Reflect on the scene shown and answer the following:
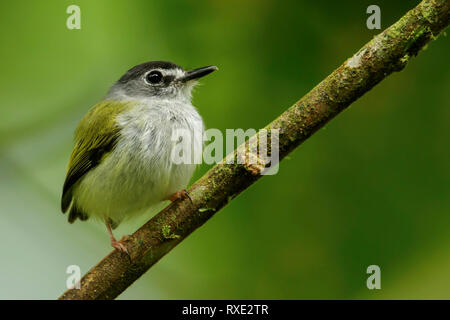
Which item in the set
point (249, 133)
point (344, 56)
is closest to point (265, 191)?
point (249, 133)

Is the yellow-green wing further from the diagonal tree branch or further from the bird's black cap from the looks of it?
the diagonal tree branch

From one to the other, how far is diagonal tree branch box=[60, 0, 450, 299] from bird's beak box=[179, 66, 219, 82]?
0.98m

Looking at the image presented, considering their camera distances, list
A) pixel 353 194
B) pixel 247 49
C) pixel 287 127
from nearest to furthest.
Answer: pixel 287 127 → pixel 353 194 → pixel 247 49

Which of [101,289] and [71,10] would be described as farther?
[71,10]

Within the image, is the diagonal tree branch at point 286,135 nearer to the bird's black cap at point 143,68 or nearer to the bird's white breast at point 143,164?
the bird's white breast at point 143,164

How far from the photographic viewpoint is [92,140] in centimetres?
387

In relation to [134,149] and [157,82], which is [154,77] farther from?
[134,149]

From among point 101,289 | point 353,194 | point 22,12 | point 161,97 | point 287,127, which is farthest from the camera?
point 161,97

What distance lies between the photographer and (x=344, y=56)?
359 cm

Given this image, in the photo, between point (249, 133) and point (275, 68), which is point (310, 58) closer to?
point (275, 68)

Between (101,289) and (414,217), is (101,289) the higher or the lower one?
the lower one

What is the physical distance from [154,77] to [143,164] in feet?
→ 3.70

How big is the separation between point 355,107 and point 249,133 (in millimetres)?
879

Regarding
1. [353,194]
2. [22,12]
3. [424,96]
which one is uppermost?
[22,12]
